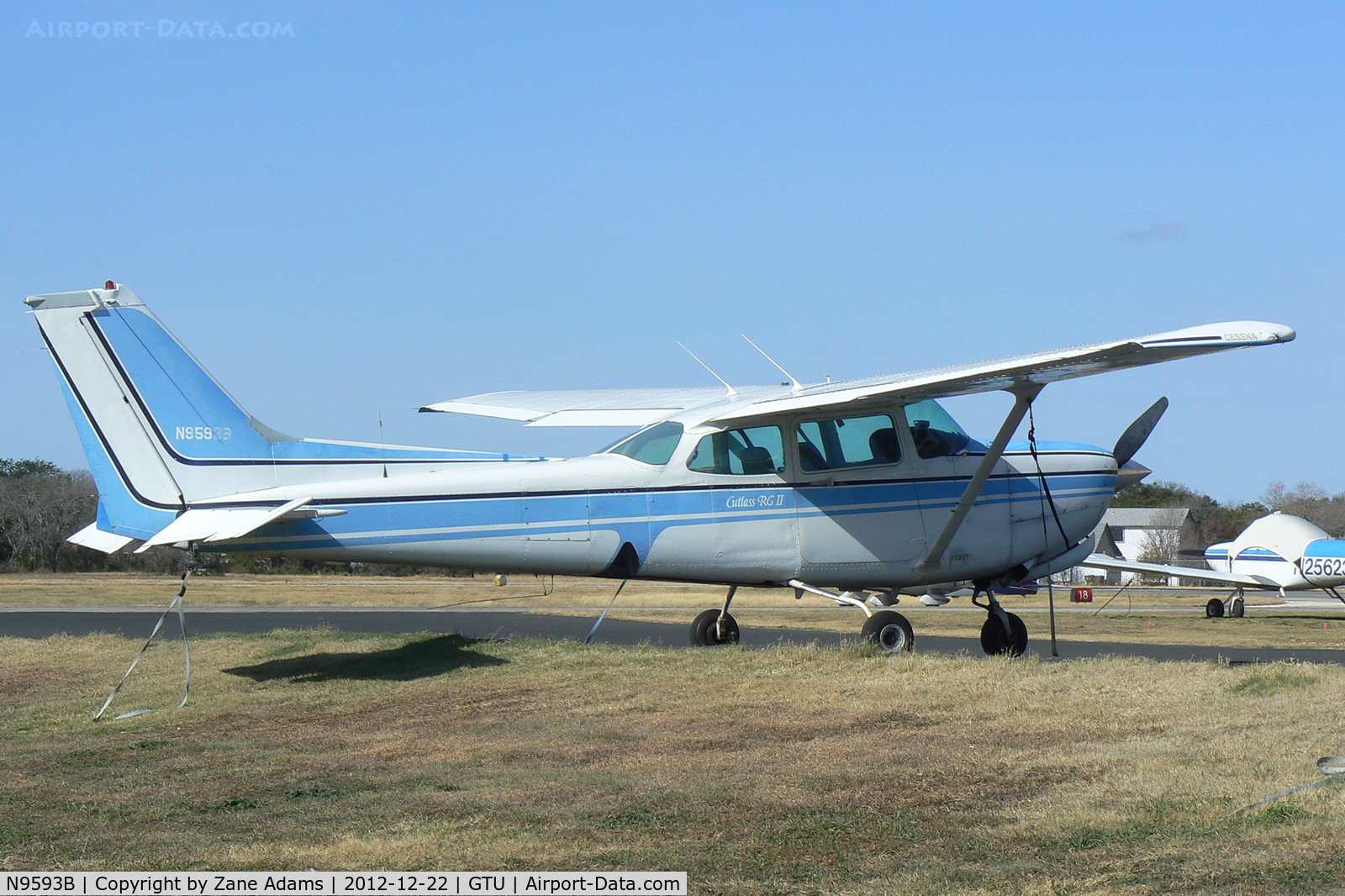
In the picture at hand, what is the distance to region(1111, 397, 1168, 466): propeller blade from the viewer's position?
1305 cm

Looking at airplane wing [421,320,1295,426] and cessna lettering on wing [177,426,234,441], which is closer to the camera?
airplane wing [421,320,1295,426]

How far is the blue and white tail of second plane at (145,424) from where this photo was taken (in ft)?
34.4

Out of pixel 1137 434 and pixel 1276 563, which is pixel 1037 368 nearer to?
pixel 1137 434

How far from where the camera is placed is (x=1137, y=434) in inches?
513

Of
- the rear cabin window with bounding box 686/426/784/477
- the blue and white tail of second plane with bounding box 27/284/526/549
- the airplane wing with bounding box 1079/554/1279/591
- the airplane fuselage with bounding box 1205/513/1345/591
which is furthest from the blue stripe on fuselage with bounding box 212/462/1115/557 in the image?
the airplane fuselage with bounding box 1205/513/1345/591

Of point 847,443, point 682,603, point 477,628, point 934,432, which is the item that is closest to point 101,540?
point 847,443

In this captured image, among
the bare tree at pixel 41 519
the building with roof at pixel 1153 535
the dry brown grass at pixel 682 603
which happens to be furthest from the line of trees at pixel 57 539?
the building with roof at pixel 1153 535

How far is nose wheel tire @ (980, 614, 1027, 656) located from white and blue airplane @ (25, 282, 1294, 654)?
0.02 metres

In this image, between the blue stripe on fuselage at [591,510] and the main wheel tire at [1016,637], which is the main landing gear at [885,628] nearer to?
the main wheel tire at [1016,637]

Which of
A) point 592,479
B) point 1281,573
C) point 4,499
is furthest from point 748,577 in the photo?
point 4,499

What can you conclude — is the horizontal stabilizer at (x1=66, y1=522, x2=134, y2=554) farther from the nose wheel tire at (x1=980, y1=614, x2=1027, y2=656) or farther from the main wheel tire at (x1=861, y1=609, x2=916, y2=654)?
the nose wheel tire at (x1=980, y1=614, x2=1027, y2=656)

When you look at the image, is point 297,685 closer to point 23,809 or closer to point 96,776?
point 96,776

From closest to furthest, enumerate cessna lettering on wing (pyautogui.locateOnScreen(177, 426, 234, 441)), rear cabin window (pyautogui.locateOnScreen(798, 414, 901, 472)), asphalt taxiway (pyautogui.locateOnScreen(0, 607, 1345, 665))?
cessna lettering on wing (pyautogui.locateOnScreen(177, 426, 234, 441)) → rear cabin window (pyautogui.locateOnScreen(798, 414, 901, 472)) → asphalt taxiway (pyautogui.locateOnScreen(0, 607, 1345, 665))

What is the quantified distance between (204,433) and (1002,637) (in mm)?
8335
